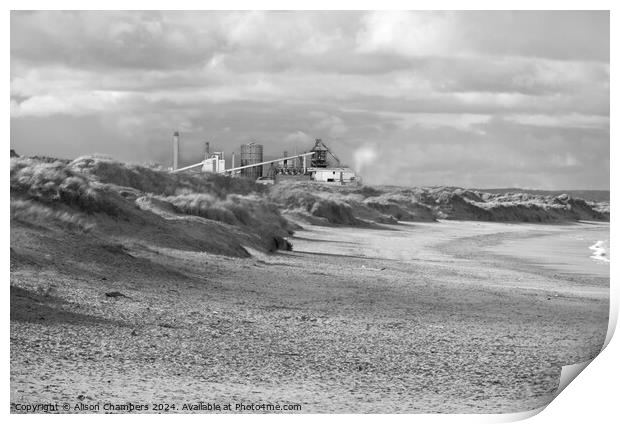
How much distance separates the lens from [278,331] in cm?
764

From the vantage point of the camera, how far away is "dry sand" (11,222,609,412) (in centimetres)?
596

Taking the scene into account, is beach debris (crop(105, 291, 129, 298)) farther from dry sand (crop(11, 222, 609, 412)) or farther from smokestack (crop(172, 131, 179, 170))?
smokestack (crop(172, 131, 179, 170))

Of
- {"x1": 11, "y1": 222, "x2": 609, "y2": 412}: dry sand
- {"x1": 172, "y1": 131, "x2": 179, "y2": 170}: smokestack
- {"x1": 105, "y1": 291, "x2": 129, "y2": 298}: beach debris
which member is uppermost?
{"x1": 172, "y1": 131, "x2": 179, "y2": 170}: smokestack

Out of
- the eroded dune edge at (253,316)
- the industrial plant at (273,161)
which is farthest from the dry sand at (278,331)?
the industrial plant at (273,161)

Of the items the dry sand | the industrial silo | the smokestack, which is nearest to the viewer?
the dry sand

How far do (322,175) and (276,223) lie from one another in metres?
2.01

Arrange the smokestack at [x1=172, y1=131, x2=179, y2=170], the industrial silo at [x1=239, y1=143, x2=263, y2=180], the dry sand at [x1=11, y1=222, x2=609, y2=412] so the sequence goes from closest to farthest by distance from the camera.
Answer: the dry sand at [x1=11, y1=222, x2=609, y2=412] → the smokestack at [x1=172, y1=131, x2=179, y2=170] → the industrial silo at [x1=239, y1=143, x2=263, y2=180]

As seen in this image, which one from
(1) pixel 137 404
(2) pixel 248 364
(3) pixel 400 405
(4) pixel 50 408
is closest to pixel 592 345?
(3) pixel 400 405

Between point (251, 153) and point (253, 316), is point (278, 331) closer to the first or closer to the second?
point (253, 316)

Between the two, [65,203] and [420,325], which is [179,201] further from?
[420,325]

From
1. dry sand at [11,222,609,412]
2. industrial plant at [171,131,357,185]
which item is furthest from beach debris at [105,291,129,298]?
industrial plant at [171,131,357,185]

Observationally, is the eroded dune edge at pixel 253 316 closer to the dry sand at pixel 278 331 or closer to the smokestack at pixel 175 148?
the dry sand at pixel 278 331

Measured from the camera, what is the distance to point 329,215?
26.0 m

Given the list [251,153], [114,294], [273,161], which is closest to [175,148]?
[114,294]
